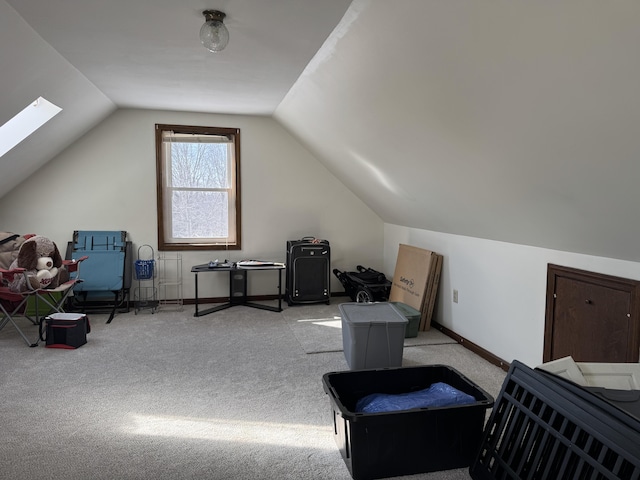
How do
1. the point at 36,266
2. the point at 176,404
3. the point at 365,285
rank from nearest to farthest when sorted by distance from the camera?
the point at 176,404, the point at 36,266, the point at 365,285

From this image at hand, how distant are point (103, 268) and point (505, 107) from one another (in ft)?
15.0

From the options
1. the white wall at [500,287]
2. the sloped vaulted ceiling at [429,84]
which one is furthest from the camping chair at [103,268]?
the white wall at [500,287]

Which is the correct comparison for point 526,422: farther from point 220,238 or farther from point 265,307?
point 220,238

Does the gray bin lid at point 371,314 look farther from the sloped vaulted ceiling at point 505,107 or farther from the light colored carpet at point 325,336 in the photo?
the sloped vaulted ceiling at point 505,107

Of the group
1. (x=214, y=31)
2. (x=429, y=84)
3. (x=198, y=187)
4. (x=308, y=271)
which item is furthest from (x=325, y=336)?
(x=214, y=31)

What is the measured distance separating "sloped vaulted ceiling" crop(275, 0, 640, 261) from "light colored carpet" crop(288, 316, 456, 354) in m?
1.14

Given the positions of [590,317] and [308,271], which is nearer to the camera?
[590,317]

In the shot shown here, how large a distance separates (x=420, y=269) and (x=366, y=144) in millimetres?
1500

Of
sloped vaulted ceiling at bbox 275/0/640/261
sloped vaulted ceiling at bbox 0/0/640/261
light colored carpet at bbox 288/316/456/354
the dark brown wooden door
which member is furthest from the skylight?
the dark brown wooden door

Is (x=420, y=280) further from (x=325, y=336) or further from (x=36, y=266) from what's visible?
(x=36, y=266)

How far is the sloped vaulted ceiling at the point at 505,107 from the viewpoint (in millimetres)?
1533

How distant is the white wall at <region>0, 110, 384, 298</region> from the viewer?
518 centimetres

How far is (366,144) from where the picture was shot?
3840 mm

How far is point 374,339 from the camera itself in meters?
3.30
